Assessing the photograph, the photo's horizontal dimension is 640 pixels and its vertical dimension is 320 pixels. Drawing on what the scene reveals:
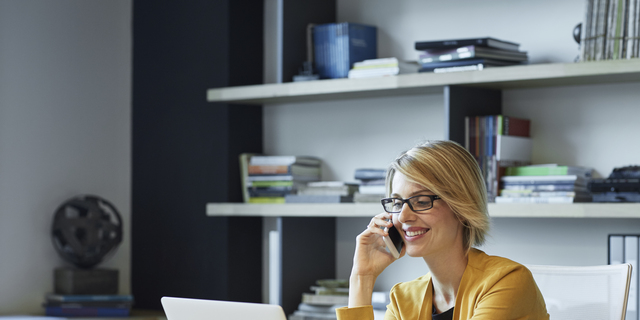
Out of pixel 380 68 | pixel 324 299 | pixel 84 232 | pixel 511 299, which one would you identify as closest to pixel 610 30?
pixel 380 68

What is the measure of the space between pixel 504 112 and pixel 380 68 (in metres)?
0.53

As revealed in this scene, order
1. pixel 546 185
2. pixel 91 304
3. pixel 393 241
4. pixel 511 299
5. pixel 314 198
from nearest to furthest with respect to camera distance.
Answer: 1. pixel 511 299
2. pixel 393 241
3. pixel 546 185
4. pixel 314 198
5. pixel 91 304

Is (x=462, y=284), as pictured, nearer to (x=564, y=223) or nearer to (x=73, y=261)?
(x=564, y=223)

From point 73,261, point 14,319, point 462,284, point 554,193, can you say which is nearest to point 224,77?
point 73,261

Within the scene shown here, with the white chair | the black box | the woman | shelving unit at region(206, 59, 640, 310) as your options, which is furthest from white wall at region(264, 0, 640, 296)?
the woman

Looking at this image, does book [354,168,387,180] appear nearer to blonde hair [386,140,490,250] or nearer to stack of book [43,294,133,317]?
→ blonde hair [386,140,490,250]

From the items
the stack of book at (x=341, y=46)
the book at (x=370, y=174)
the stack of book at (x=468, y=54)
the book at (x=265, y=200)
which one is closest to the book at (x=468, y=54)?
the stack of book at (x=468, y=54)

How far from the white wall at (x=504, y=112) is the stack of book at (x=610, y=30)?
29 cm

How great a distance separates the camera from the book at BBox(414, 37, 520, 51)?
2662mm

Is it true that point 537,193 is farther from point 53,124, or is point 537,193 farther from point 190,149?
point 53,124

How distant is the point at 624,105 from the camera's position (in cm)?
272

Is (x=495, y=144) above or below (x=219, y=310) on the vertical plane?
above

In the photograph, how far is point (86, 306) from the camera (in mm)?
3131

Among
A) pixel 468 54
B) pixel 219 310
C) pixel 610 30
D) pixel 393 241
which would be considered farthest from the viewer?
pixel 468 54
